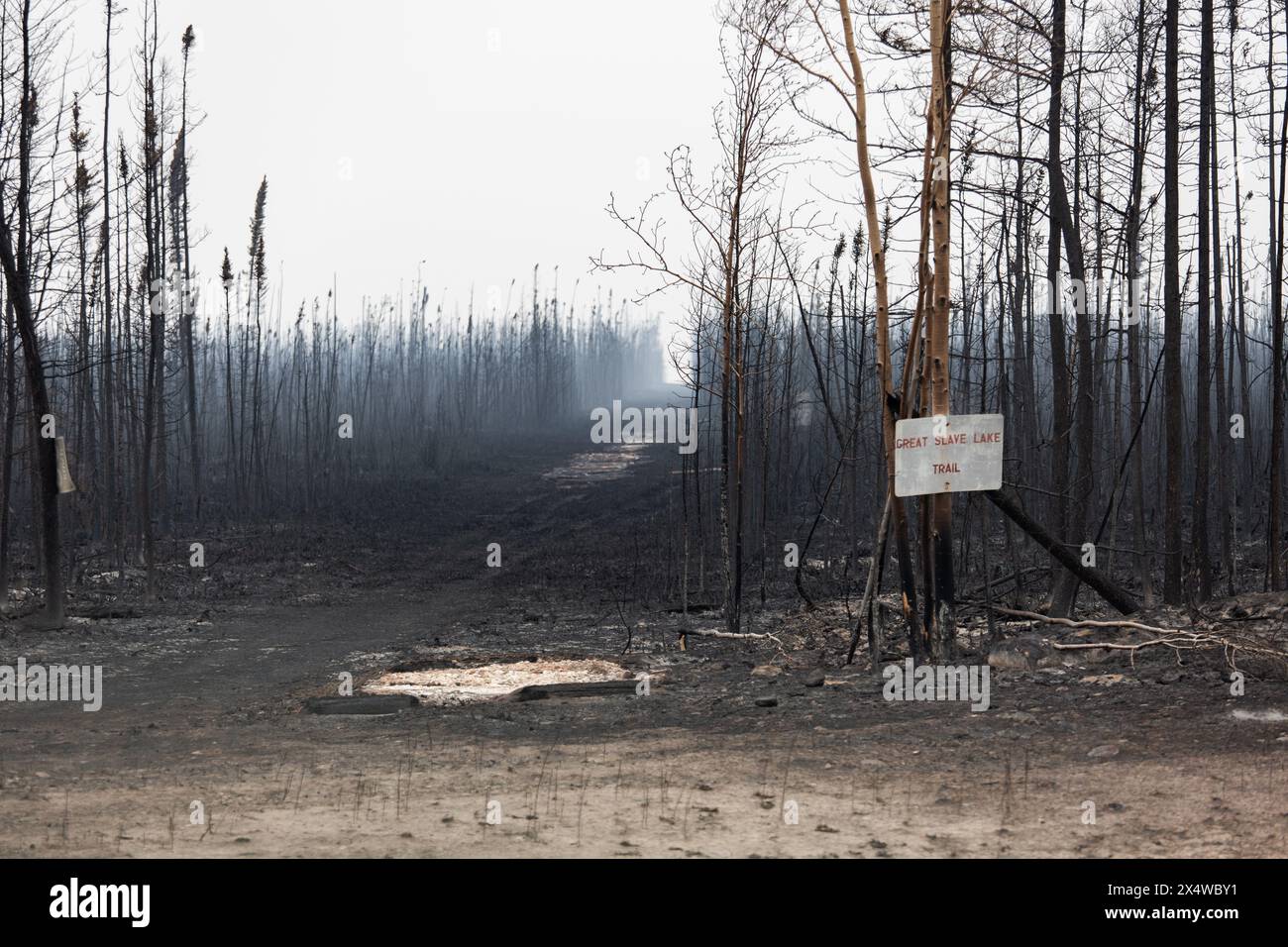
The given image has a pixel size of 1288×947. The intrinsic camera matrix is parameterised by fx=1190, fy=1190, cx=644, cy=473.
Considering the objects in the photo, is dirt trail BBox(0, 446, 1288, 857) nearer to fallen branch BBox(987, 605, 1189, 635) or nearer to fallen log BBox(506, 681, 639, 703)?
fallen log BBox(506, 681, 639, 703)

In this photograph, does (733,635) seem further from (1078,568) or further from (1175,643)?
(1175,643)

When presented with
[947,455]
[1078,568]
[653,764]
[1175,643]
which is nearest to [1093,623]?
[1175,643]

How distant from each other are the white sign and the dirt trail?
5.38 ft

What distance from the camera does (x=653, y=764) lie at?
723cm

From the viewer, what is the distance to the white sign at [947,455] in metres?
9.38

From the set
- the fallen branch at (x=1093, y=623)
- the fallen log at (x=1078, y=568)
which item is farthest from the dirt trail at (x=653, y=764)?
the fallen log at (x=1078, y=568)

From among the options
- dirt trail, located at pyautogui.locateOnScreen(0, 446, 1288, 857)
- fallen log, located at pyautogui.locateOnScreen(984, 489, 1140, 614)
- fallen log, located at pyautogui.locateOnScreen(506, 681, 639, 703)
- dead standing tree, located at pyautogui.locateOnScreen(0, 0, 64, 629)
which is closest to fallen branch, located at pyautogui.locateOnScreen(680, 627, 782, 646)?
dirt trail, located at pyautogui.locateOnScreen(0, 446, 1288, 857)

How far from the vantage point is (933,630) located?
10227 millimetres

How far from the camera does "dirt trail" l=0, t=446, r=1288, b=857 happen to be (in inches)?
218

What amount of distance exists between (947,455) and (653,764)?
12.5 feet

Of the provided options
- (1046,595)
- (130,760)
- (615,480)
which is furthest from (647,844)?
(615,480)

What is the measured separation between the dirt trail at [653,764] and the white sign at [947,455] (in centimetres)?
164

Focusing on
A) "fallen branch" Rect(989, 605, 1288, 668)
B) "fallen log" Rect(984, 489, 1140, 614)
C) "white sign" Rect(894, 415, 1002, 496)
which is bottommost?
"fallen branch" Rect(989, 605, 1288, 668)

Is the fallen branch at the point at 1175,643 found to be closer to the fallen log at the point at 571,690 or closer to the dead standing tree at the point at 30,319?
the fallen log at the point at 571,690
